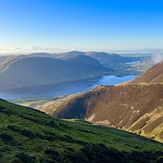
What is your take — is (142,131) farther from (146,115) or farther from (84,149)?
(84,149)

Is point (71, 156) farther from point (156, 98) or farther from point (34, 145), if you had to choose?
point (156, 98)

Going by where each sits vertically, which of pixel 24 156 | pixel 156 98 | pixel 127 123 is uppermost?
pixel 24 156

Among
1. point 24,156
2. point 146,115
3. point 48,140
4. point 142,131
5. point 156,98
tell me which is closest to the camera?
point 24,156

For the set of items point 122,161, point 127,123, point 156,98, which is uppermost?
point 122,161

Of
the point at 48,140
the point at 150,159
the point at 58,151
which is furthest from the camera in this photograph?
the point at 150,159

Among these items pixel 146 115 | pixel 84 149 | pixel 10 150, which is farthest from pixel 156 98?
pixel 10 150

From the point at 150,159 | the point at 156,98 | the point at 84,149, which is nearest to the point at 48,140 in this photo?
the point at 84,149

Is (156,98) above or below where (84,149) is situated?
below

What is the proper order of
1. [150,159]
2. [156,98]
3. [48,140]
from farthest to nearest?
[156,98], [150,159], [48,140]

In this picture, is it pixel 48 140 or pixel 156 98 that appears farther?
pixel 156 98
